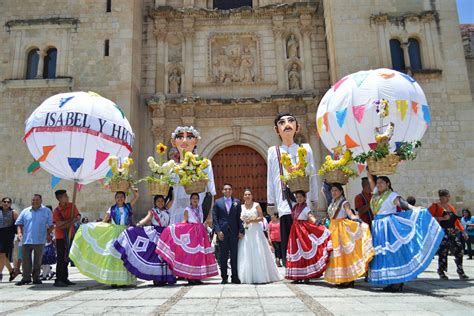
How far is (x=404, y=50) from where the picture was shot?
557 inches

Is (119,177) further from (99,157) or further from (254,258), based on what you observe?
(254,258)

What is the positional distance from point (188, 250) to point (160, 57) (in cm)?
1098

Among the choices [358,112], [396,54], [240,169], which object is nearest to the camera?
[358,112]

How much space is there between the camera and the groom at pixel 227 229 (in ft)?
19.3

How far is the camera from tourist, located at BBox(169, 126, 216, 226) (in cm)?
629

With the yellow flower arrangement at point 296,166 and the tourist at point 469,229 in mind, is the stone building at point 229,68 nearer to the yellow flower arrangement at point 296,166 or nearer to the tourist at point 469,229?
the tourist at point 469,229

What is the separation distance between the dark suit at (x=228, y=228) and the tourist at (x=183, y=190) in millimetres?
313

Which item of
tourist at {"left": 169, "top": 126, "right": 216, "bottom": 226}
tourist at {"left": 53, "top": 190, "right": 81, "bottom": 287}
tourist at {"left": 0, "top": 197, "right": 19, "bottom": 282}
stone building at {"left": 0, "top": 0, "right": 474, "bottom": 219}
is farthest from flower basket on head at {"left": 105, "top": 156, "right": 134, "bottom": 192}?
stone building at {"left": 0, "top": 0, "right": 474, "bottom": 219}

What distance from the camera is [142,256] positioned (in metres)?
5.73

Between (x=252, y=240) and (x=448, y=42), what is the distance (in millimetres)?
12286

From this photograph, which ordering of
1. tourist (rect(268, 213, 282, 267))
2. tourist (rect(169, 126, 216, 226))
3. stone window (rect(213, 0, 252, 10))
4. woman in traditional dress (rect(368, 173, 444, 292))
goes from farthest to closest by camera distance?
stone window (rect(213, 0, 252, 10)) < tourist (rect(268, 213, 282, 267)) < tourist (rect(169, 126, 216, 226)) < woman in traditional dress (rect(368, 173, 444, 292))

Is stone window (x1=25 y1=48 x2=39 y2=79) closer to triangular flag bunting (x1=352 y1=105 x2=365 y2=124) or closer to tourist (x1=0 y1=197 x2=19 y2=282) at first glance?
tourist (x1=0 y1=197 x2=19 y2=282)

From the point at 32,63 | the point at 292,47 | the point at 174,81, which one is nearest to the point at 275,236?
the point at 174,81

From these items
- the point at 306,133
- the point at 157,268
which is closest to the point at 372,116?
the point at 157,268
